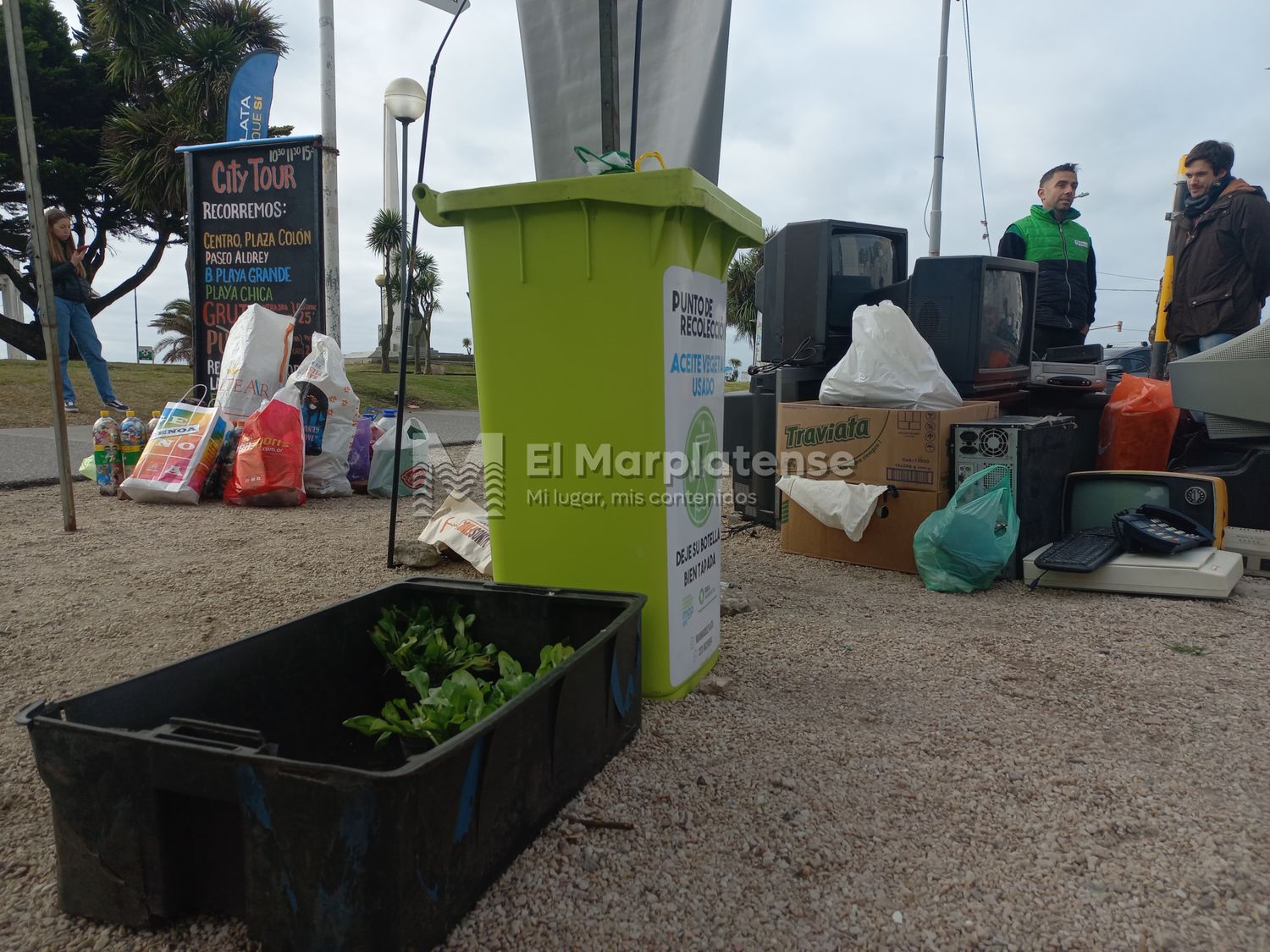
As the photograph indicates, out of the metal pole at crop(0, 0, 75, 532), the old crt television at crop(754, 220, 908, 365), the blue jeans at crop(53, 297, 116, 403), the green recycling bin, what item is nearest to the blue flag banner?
the blue jeans at crop(53, 297, 116, 403)

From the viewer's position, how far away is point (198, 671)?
4.60 feet

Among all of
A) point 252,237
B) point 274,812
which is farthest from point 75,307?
point 274,812

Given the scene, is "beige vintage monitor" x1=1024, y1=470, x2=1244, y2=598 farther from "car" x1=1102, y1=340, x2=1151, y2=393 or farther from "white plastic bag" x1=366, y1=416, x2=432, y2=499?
"car" x1=1102, y1=340, x2=1151, y2=393

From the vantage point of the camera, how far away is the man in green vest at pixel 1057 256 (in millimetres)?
4746

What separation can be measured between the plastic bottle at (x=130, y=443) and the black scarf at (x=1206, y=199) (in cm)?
664

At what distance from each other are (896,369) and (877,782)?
2318mm

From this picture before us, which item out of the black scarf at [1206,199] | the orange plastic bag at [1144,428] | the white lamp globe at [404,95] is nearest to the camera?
the orange plastic bag at [1144,428]

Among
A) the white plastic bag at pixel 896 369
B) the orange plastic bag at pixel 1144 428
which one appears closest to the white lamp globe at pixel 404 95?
the white plastic bag at pixel 896 369

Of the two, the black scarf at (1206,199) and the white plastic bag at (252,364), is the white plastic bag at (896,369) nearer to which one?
the black scarf at (1206,199)

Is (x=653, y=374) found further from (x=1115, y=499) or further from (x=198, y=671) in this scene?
(x=1115, y=499)

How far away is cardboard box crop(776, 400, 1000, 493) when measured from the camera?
133 inches

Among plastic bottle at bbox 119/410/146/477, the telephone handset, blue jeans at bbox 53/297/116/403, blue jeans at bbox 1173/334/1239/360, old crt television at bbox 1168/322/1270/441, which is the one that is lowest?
the telephone handset

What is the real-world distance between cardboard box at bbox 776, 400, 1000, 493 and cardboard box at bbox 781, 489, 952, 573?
68 millimetres

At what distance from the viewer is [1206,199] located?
14.8 ft
